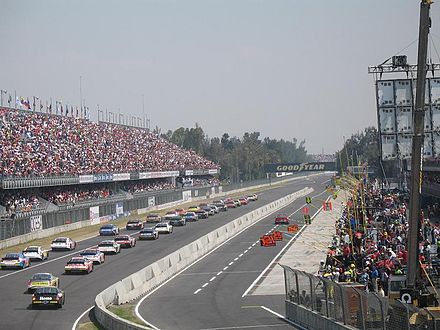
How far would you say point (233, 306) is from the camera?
35.0m

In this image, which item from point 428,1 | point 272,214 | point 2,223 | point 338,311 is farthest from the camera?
point 272,214

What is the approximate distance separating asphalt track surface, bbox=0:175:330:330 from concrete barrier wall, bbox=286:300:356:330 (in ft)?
16.5

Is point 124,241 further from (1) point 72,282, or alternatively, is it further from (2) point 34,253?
(1) point 72,282

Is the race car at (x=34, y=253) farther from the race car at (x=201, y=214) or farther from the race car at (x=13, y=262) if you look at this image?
the race car at (x=201, y=214)

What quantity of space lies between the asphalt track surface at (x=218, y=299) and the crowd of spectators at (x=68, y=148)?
98.5 ft

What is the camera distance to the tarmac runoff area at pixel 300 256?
41344 mm

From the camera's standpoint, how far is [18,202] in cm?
8088

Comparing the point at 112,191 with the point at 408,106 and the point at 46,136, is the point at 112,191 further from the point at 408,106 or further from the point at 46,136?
the point at 408,106

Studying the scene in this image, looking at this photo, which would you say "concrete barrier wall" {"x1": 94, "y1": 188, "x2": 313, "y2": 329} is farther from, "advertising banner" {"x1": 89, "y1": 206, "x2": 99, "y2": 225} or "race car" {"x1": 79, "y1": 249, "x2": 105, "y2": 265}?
"advertising banner" {"x1": 89, "y1": 206, "x2": 99, "y2": 225}

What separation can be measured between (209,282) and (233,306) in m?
9.28

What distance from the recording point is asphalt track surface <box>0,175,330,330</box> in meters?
33.5

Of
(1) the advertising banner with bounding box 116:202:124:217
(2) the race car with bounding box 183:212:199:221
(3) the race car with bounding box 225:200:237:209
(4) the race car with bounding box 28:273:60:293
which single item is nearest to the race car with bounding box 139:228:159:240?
(2) the race car with bounding box 183:212:199:221

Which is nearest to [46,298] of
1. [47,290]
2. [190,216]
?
[47,290]

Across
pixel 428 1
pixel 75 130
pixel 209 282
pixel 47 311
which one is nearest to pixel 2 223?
pixel 209 282
